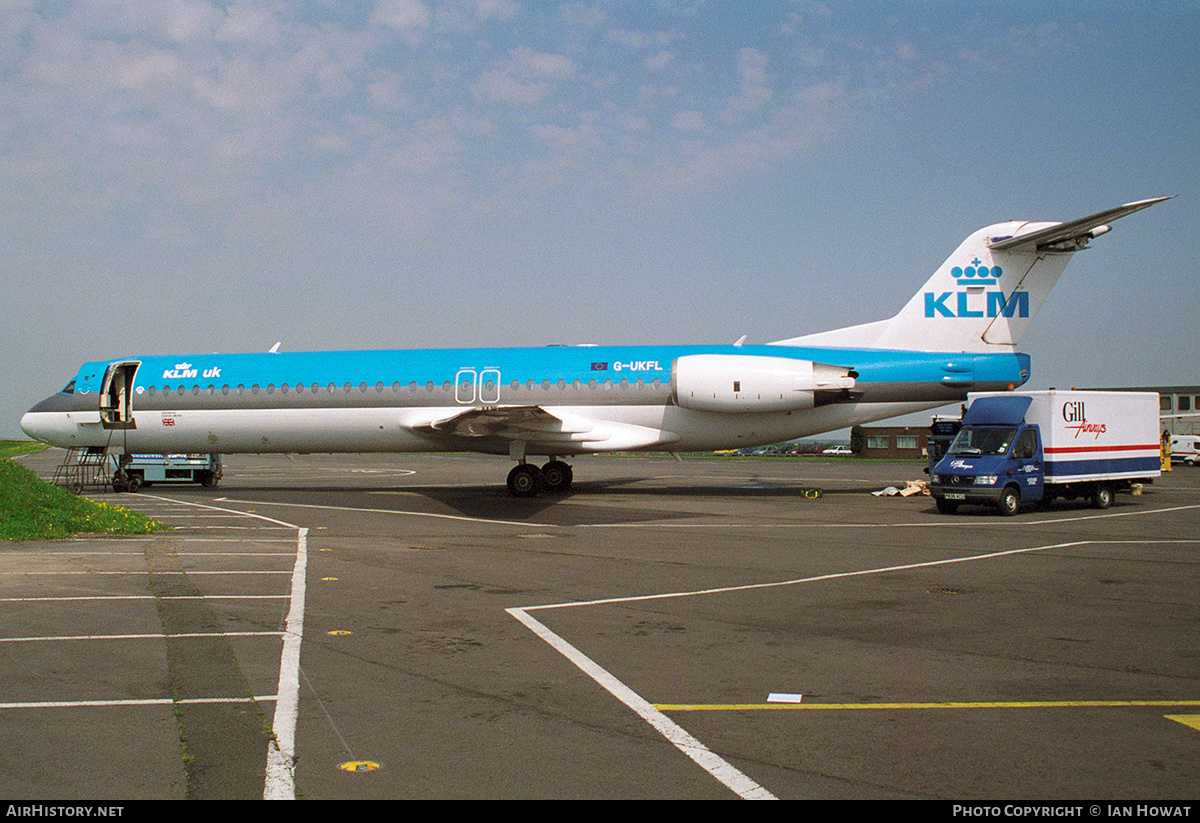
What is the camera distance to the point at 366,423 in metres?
22.9

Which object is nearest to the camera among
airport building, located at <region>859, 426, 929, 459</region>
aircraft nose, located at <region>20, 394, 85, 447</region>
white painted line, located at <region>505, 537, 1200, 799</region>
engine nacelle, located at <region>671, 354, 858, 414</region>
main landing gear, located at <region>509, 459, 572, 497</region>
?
white painted line, located at <region>505, 537, 1200, 799</region>

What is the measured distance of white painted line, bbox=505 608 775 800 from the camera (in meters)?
4.18

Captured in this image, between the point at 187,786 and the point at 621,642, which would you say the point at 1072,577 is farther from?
the point at 187,786

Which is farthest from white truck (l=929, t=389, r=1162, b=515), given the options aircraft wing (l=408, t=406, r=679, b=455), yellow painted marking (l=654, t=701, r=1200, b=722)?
yellow painted marking (l=654, t=701, r=1200, b=722)

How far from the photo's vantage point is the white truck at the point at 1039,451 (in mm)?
18656

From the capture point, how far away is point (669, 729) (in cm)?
503

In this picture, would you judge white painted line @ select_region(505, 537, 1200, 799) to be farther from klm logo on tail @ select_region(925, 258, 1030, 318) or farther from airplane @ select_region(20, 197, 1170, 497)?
klm logo on tail @ select_region(925, 258, 1030, 318)

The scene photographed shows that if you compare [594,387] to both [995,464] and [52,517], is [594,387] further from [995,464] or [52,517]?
[52,517]

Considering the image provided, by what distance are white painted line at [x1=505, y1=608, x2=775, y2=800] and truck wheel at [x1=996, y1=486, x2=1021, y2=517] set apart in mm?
13866

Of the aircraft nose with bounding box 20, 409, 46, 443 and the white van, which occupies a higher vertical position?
the aircraft nose with bounding box 20, 409, 46, 443

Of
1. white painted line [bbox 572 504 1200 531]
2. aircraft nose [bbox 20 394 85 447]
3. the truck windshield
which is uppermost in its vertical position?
aircraft nose [bbox 20 394 85 447]
